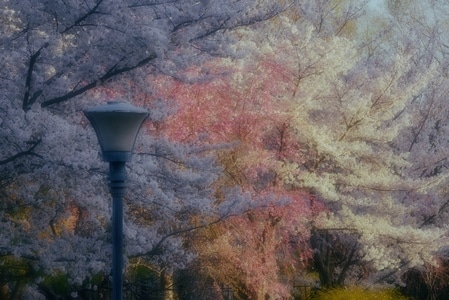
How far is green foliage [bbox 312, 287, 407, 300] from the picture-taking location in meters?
14.7

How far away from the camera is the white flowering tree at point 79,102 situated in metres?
8.88

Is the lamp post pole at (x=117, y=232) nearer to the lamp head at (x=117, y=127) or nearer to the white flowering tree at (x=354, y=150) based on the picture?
the lamp head at (x=117, y=127)

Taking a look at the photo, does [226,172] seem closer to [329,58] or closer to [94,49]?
[329,58]

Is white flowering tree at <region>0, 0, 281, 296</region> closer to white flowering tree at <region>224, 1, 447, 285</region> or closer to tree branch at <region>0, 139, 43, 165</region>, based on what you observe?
tree branch at <region>0, 139, 43, 165</region>

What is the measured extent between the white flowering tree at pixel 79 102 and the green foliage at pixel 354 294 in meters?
4.68

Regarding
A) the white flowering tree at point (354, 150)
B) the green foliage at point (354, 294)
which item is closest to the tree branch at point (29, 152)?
the white flowering tree at point (354, 150)

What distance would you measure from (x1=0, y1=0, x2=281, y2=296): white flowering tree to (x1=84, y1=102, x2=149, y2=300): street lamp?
7.33 ft

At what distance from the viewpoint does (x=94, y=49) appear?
31.1 feet

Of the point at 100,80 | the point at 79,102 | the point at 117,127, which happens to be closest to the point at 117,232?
the point at 117,127

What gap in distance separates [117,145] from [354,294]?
367 inches

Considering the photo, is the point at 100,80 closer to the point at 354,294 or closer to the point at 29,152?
the point at 29,152

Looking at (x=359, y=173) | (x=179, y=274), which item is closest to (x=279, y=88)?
(x=359, y=173)

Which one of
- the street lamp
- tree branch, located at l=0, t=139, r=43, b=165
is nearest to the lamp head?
the street lamp

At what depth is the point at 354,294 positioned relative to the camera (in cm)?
1469
